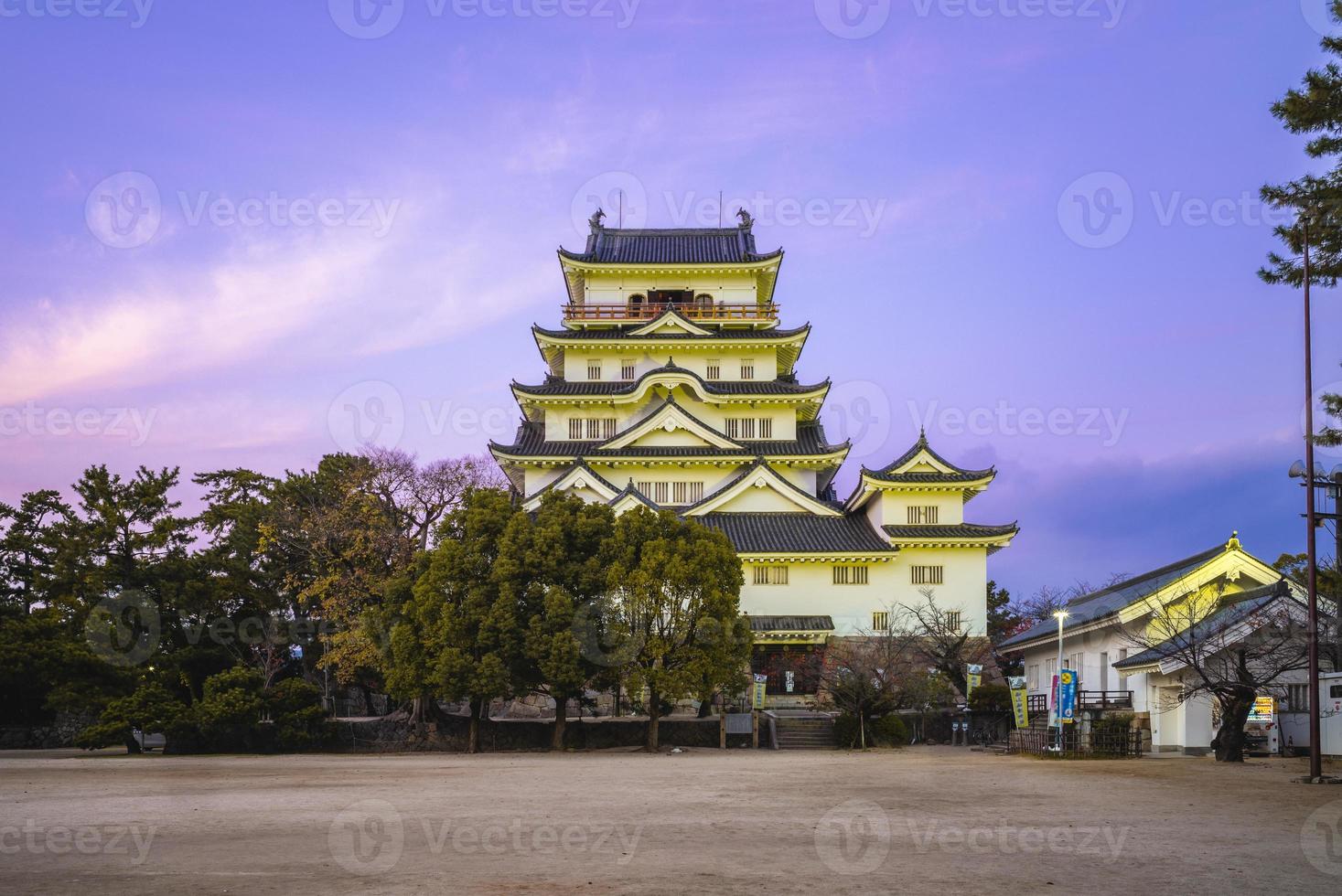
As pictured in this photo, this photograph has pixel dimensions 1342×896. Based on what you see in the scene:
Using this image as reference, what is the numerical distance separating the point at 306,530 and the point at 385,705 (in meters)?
17.5

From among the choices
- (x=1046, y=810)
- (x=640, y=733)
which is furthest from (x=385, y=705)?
(x=1046, y=810)

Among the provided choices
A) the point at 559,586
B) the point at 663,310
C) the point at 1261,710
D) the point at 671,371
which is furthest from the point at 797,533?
the point at 1261,710

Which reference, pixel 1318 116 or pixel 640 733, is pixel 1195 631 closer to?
pixel 1318 116

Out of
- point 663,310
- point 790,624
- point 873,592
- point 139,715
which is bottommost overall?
point 139,715

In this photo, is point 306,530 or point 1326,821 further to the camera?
point 306,530

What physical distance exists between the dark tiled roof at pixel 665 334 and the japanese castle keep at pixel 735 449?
96mm

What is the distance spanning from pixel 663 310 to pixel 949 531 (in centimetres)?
1725

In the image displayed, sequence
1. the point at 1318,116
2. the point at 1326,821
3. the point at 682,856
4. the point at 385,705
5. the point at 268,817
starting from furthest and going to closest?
the point at 385,705 → the point at 1318,116 → the point at 268,817 → the point at 1326,821 → the point at 682,856

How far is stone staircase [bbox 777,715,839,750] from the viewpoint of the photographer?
35.7 meters

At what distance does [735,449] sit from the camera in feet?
167

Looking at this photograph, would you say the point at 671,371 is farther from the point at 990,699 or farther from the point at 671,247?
the point at 990,699

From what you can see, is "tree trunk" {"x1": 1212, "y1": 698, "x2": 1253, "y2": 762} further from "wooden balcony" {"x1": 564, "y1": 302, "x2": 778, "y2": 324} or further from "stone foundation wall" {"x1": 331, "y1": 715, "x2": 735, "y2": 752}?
"wooden balcony" {"x1": 564, "y1": 302, "x2": 778, "y2": 324}

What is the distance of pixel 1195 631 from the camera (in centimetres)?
2677

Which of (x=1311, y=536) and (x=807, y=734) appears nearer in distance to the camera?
(x=1311, y=536)
